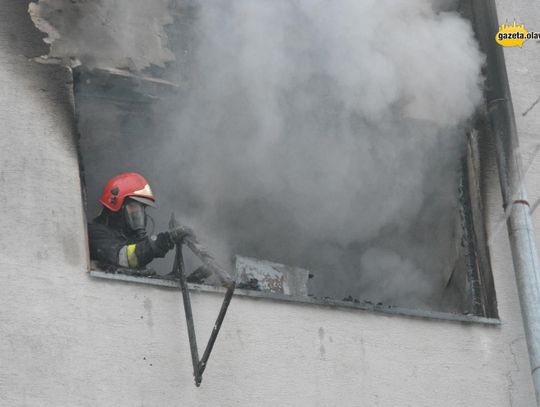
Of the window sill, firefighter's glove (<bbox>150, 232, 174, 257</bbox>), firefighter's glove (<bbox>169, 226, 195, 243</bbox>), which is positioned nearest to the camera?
the window sill

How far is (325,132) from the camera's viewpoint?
9664mm

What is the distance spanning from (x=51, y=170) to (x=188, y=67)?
1.72 m

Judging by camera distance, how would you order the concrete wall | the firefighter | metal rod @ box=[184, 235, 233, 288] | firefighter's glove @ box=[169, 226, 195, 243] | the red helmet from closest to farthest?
1. the concrete wall
2. metal rod @ box=[184, 235, 233, 288]
3. firefighter's glove @ box=[169, 226, 195, 243]
4. the firefighter
5. the red helmet

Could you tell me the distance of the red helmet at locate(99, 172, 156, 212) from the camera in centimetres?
855

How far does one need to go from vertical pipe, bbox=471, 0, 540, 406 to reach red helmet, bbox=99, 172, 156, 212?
8.11 feet

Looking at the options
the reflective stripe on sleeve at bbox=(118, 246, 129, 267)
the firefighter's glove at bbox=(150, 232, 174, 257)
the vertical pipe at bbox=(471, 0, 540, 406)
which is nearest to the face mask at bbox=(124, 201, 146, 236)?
the reflective stripe on sleeve at bbox=(118, 246, 129, 267)

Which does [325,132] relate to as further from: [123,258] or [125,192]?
[123,258]

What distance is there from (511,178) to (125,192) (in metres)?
2.69

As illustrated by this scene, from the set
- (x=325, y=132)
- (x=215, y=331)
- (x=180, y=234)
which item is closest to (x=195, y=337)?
(x=215, y=331)

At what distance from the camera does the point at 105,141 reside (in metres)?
9.35

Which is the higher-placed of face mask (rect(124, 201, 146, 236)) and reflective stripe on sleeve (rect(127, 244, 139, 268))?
face mask (rect(124, 201, 146, 236))

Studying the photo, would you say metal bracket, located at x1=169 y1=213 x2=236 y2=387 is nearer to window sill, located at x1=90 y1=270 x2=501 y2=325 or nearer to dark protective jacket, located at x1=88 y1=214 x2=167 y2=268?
window sill, located at x1=90 y1=270 x2=501 y2=325

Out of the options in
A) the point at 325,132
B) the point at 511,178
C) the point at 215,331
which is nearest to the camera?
the point at 215,331

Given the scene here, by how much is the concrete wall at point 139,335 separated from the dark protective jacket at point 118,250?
0.35m
